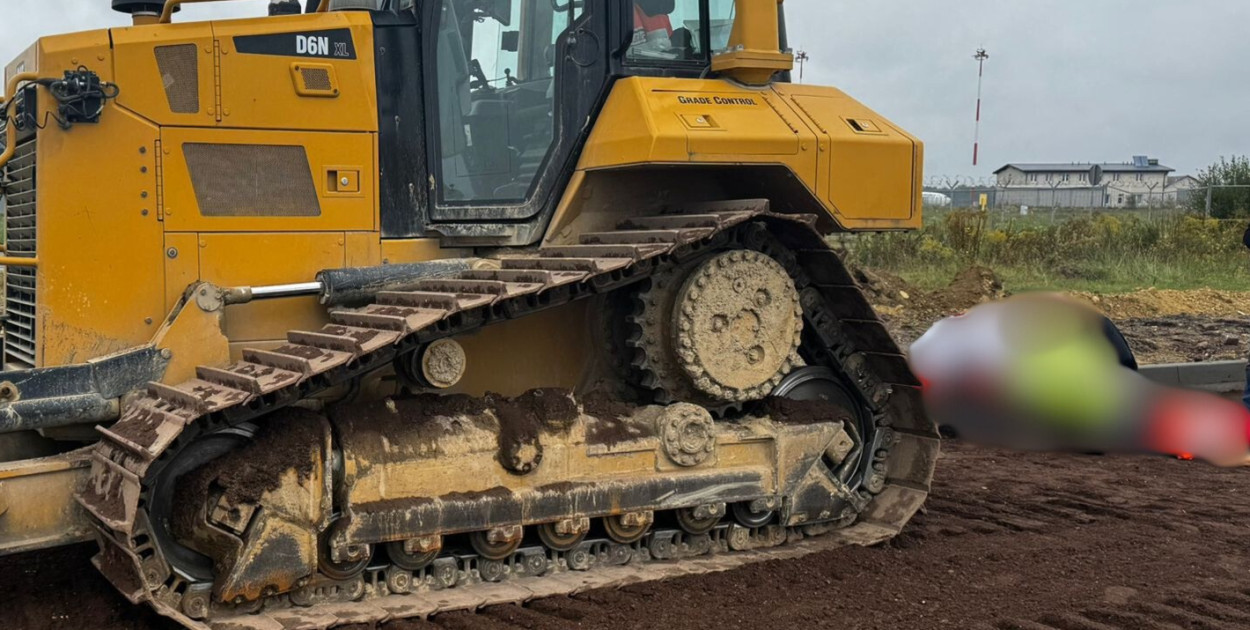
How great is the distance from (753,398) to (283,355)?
7.33 ft

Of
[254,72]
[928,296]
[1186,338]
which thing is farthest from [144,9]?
[928,296]

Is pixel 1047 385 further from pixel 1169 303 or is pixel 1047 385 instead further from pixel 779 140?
pixel 1169 303

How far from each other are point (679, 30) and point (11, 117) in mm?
3139

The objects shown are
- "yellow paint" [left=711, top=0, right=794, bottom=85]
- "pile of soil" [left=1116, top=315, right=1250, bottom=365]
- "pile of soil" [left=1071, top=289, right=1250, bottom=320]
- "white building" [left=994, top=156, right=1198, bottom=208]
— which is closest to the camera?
"yellow paint" [left=711, top=0, right=794, bottom=85]

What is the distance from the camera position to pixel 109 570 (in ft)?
16.7

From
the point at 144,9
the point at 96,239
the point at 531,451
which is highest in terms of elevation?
the point at 144,9

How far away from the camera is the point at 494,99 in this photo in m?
6.30

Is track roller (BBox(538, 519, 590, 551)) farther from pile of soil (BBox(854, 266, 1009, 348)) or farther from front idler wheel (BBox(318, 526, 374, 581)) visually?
pile of soil (BBox(854, 266, 1009, 348))

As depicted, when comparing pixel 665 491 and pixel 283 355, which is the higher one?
pixel 283 355

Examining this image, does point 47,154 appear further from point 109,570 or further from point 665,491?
point 665,491

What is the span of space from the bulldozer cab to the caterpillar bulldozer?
14mm

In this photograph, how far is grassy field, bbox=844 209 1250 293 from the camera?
62.7ft

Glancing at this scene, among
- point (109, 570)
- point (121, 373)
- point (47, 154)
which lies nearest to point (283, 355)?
point (121, 373)

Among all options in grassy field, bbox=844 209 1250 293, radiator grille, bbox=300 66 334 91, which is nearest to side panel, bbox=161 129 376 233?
radiator grille, bbox=300 66 334 91
